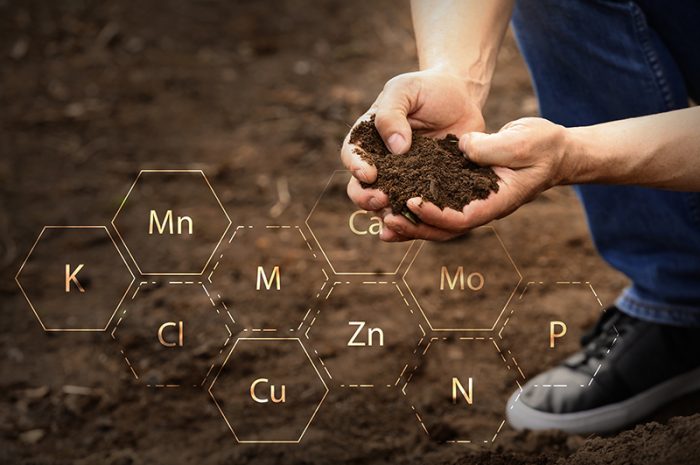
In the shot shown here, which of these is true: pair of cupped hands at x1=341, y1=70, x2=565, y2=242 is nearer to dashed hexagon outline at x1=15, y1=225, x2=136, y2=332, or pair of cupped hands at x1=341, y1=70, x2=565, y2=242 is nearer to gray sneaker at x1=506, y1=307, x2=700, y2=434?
gray sneaker at x1=506, y1=307, x2=700, y2=434

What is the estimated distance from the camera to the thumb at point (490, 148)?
1.35 metres

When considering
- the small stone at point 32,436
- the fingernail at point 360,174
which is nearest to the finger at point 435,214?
the fingernail at point 360,174

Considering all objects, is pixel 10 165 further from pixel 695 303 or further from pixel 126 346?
pixel 695 303

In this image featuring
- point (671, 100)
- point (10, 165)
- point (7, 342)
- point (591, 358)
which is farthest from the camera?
point (10, 165)

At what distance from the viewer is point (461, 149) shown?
1.46 m

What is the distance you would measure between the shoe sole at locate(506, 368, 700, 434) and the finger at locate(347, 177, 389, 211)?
70 centimetres

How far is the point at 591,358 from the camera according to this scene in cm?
189

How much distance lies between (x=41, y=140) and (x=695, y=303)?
2455 millimetres

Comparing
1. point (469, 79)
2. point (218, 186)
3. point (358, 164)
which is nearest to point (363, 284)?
point (218, 186)

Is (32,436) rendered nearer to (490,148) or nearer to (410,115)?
(410,115)

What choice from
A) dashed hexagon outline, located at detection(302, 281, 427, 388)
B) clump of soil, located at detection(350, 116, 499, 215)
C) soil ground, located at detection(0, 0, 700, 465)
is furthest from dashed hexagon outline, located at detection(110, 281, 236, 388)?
clump of soil, located at detection(350, 116, 499, 215)

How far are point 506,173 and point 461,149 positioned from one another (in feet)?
0.36

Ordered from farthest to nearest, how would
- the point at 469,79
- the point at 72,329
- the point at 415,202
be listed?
the point at 72,329 → the point at 469,79 → the point at 415,202

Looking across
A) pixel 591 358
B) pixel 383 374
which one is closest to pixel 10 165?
pixel 383 374
